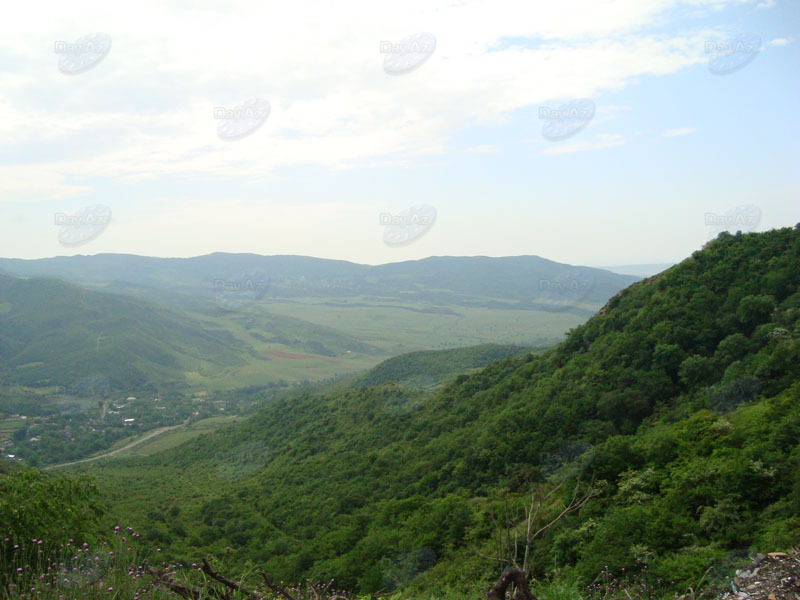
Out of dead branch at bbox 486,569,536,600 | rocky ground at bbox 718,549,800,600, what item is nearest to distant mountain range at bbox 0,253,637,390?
rocky ground at bbox 718,549,800,600

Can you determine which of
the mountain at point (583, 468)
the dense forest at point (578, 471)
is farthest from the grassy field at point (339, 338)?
the dense forest at point (578, 471)

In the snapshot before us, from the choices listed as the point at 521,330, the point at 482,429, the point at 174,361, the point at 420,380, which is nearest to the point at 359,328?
the point at 521,330

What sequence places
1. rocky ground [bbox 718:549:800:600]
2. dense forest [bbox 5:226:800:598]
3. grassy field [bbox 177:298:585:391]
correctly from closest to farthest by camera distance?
rocky ground [bbox 718:549:800:600] → dense forest [bbox 5:226:800:598] → grassy field [bbox 177:298:585:391]

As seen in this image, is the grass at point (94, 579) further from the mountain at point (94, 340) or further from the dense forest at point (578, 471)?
the mountain at point (94, 340)

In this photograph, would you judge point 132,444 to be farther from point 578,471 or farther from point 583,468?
point 583,468

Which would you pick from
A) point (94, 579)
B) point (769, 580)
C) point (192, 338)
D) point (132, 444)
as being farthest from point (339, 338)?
point (769, 580)

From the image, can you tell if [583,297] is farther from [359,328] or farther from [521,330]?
[359,328]

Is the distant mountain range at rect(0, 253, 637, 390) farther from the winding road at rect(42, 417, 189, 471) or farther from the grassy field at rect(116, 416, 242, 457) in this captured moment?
the grassy field at rect(116, 416, 242, 457)

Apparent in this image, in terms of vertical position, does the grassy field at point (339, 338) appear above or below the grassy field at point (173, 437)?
above

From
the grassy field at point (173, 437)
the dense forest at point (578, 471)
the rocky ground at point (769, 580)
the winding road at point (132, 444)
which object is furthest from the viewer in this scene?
the grassy field at point (173, 437)
